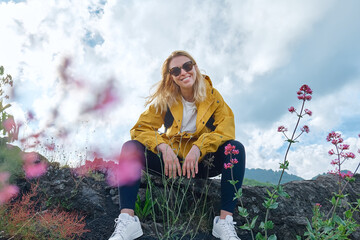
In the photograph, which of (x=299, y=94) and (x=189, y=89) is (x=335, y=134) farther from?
(x=189, y=89)

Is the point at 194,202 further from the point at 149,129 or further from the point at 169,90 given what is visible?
the point at 169,90

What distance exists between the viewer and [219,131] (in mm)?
3473

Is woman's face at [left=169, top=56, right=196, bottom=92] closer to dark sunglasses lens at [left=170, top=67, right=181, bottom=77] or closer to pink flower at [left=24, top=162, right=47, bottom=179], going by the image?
dark sunglasses lens at [left=170, top=67, right=181, bottom=77]

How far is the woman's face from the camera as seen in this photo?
3.81 meters

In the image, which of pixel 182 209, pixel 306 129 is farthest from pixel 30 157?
pixel 306 129

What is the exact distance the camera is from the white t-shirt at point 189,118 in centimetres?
382

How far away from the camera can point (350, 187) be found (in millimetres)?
4848

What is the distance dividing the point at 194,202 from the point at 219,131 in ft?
3.54

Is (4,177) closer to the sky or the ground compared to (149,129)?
closer to the ground

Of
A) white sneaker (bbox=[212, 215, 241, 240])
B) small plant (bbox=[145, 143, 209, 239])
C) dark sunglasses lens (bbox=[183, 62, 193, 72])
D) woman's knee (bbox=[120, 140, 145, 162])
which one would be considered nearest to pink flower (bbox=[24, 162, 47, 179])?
small plant (bbox=[145, 143, 209, 239])

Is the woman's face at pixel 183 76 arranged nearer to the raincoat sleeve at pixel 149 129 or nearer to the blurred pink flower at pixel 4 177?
the raincoat sleeve at pixel 149 129

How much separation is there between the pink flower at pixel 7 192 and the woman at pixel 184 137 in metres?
1.64

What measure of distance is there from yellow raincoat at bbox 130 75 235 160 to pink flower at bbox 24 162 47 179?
218 cm

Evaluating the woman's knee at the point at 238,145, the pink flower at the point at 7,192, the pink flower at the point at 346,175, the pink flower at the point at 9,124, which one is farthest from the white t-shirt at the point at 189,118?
the pink flower at the point at 9,124
